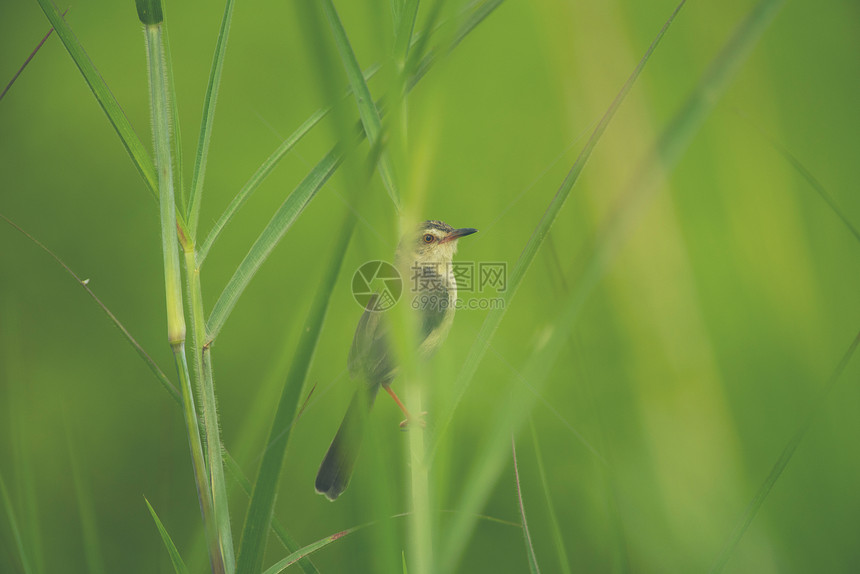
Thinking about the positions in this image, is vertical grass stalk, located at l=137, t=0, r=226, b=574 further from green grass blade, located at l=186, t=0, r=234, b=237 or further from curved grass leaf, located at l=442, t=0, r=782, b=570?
curved grass leaf, located at l=442, t=0, r=782, b=570

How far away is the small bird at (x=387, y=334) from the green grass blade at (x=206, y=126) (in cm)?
26

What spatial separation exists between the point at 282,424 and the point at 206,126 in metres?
0.39

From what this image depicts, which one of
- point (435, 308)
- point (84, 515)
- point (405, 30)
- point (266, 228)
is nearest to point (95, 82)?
point (266, 228)

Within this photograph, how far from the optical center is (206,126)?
2.22 ft

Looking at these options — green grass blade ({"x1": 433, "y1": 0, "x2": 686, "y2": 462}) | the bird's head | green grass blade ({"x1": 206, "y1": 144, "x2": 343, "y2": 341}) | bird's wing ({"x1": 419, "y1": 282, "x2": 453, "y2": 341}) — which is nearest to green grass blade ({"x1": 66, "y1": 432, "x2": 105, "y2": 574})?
green grass blade ({"x1": 206, "y1": 144, "x2": 343, "y2": 341})

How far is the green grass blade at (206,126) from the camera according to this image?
0.65 meters

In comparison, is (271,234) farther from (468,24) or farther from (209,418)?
(468,24)

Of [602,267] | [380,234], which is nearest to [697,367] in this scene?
[602,267]

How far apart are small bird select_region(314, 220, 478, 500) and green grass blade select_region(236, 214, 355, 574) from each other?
0.06m

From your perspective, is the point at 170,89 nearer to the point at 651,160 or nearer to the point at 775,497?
the point at 651,160

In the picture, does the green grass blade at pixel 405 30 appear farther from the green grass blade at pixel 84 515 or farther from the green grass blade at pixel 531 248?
the green grass blade at pixel 84 515

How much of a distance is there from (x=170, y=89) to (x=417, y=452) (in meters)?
0.51

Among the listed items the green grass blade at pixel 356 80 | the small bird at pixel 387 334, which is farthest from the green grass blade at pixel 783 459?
the green grass blade at pixel 356 80

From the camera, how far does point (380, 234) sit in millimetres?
492
